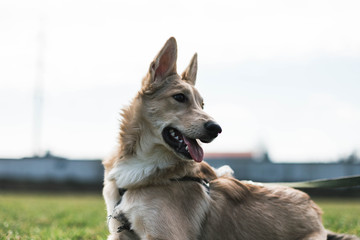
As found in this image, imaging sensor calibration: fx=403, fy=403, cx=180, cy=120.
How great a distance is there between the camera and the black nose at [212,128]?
4.08m

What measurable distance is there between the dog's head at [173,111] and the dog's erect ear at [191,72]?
139mm

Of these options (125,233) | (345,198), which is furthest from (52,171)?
(125,233)

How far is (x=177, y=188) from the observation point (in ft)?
13.2

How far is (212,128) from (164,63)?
100 cm

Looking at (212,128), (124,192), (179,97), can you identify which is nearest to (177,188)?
(124,192)

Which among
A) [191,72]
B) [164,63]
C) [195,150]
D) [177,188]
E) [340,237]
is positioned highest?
[164,63]

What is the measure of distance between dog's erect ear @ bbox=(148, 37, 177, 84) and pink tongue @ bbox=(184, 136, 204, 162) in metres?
0.81

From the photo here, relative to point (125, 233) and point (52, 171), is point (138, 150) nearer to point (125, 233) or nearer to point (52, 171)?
point (125, 233)

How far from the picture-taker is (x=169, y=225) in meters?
3.75

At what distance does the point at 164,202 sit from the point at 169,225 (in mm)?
233

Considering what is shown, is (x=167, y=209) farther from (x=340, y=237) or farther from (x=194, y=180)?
(x=340, y=237)

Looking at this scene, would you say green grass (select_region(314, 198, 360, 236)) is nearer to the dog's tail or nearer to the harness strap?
the dog's tail

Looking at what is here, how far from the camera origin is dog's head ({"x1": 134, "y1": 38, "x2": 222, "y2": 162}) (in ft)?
13.5

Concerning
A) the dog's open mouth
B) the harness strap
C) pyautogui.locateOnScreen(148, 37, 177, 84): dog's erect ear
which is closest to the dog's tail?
the harness strap
